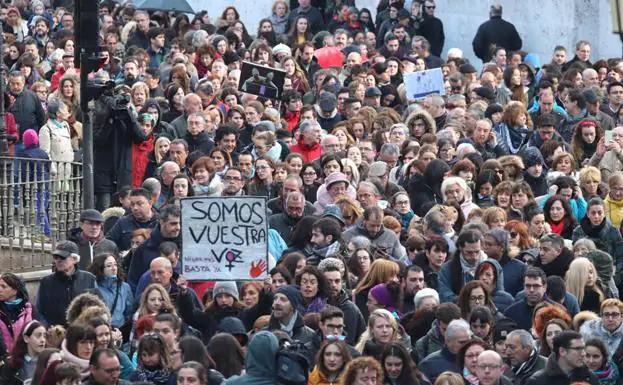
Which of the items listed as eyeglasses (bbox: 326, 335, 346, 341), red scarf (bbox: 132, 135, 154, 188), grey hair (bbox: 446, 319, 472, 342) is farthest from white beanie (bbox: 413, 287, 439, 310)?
red scarf (bbox: 132, 135, 154, 188)

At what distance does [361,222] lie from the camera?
21156mm

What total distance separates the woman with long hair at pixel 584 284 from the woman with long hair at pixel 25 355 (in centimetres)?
479

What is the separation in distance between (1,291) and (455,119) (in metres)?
8.45

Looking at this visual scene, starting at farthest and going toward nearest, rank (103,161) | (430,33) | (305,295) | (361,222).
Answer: (430,33) < (103,161) < (361,222) < (305,295)

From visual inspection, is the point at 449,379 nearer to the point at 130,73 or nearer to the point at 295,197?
the point at 295,197

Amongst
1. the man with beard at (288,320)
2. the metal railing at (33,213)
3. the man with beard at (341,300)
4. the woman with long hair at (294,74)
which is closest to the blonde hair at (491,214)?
the man with beard at (341,300)

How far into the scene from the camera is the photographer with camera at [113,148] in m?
23.9

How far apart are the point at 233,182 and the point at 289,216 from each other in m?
0.95

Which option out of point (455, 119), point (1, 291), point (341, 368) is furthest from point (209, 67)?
point (341, 368)

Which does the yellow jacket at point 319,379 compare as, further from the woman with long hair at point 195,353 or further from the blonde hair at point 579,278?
the blonde hair at point 579,278

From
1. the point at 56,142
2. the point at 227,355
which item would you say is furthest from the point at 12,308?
the point at 56,142

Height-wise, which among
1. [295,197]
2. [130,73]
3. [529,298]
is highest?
[130,73]

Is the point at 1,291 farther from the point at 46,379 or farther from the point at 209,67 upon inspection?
the point at 209,67

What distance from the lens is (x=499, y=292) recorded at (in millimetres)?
19484
